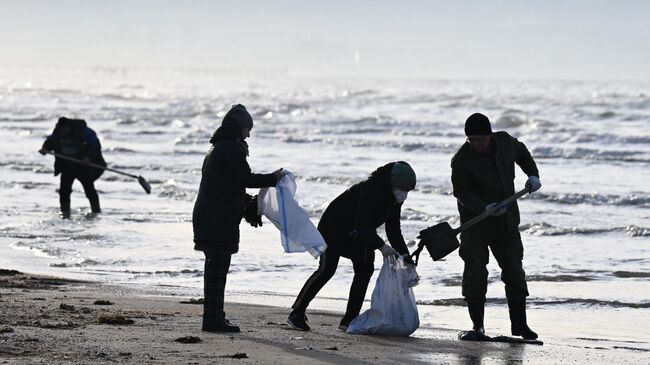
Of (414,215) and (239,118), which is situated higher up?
(239,118)

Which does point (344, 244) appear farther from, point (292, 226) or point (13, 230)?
point (13, 230)

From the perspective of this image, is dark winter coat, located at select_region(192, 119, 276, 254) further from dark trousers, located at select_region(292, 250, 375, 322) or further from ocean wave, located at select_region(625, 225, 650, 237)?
ocean wave, located at select_region(625, 225, 650, 237)

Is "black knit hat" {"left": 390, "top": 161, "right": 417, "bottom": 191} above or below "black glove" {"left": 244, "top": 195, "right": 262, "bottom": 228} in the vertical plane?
above

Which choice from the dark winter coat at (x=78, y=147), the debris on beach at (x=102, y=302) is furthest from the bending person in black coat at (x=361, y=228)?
the dark winter coat at (x=78, y=147)

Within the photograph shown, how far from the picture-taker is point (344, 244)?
837cm

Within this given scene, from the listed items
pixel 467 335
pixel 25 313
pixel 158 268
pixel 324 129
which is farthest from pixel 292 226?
pixel 324 129

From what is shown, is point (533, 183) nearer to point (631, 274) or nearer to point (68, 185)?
point (631, 274)

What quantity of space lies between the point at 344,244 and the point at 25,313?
217 centimetres

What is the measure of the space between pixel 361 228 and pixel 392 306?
60 centimetres

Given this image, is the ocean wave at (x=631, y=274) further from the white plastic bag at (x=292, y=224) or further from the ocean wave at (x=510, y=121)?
the ocean wave at (x=510, y=121)

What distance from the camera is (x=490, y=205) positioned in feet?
26.3

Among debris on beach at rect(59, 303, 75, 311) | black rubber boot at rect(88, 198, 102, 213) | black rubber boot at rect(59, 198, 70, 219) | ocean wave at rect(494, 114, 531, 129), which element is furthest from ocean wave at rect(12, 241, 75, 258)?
ocean wave at rect(494, 114, 531, 129)

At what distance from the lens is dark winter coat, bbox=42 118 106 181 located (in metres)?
16.7

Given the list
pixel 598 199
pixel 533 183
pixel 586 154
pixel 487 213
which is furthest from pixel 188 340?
pixel 586 154
